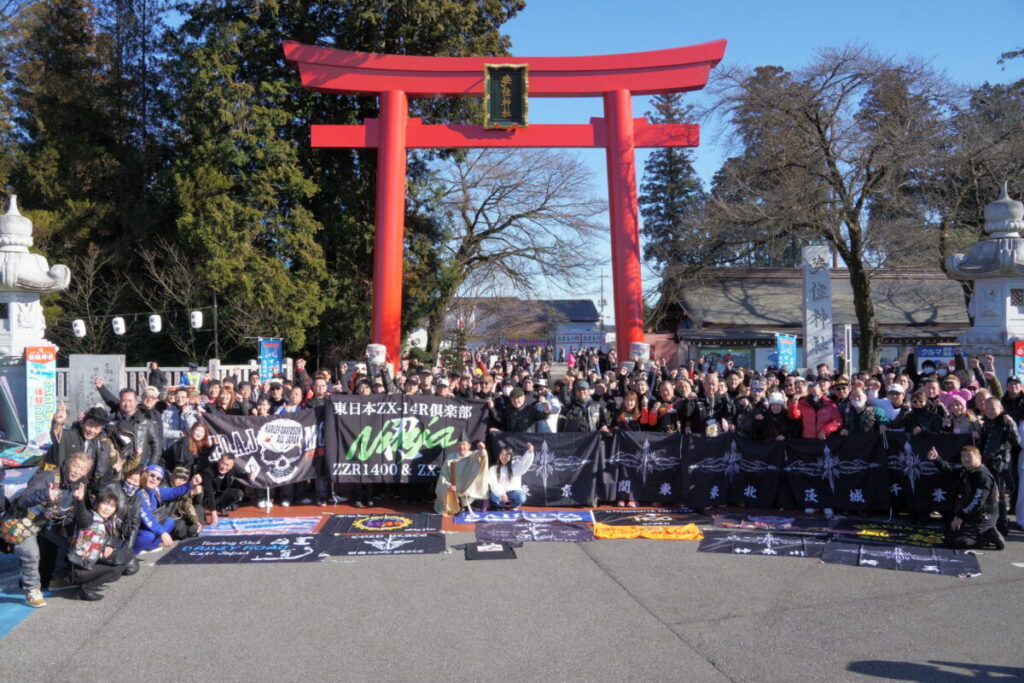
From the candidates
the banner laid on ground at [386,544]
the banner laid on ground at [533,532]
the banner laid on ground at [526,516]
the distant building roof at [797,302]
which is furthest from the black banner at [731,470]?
the distant building roof at [797,302]

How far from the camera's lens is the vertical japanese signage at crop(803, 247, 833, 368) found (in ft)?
56.6

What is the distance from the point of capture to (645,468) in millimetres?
10289

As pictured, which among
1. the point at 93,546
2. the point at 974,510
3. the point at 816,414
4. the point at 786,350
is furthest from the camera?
the point at 786,350

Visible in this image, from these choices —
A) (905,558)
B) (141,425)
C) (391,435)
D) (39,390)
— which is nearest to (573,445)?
(391,435)

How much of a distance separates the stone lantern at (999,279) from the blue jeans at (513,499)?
951cm

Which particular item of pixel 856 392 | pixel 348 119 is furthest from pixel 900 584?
pixel 348 119

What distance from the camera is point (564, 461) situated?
10.3 meters

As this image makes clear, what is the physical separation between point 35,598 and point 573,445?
20.2ft

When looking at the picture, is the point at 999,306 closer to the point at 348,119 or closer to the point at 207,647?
the point at 207,647

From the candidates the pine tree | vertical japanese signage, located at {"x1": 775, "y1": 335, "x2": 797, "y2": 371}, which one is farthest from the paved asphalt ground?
the pine tree

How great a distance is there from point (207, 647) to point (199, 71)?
748 inches

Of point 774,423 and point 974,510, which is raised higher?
point 774,423

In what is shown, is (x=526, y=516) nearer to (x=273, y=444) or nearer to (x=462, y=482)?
(x=462, y=482)

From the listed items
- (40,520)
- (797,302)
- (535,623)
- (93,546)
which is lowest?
(535,623)
